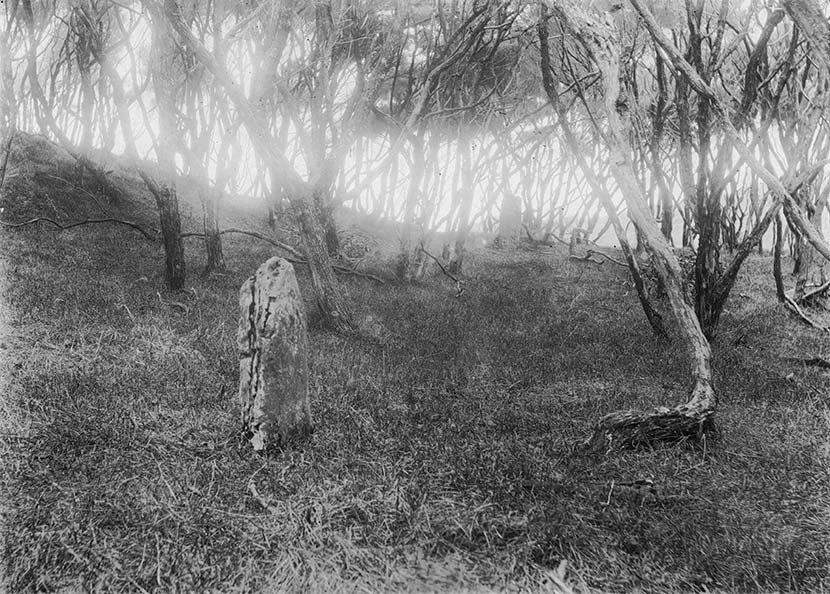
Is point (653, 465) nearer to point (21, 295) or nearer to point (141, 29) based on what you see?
point (21, 295)

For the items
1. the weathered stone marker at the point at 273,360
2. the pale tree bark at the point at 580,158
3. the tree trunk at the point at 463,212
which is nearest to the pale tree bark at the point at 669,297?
the pale tree bark at the point at 580,158

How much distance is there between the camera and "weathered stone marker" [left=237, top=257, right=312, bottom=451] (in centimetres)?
327

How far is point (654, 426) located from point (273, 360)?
271 centimetres

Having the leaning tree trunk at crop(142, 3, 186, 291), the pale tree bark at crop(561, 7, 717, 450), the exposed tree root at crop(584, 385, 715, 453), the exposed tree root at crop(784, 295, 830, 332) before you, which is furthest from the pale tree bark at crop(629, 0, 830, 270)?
the leaning tree trunk at crop(142, 3, 186, 291)

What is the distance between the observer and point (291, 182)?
6.48 meters

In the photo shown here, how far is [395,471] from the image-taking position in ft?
10.2

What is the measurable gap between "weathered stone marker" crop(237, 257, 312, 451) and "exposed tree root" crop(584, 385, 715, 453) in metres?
2.05

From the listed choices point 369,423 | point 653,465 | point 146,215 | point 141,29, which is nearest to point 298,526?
point 369,423

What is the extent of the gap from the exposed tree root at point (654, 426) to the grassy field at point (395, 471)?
12cm

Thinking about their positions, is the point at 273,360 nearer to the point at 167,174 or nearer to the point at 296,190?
the point at 296,190

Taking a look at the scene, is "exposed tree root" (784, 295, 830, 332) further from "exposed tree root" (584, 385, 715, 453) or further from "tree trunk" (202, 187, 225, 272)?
"tree trunk" (202, 187, 225, 272)

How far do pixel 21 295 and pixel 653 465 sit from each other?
22.9 feet

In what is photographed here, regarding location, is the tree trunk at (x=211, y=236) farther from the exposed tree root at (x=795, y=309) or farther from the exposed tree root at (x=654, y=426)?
the exposed tree root at (x=795, y=309)

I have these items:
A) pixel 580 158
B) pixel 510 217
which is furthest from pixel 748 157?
pixel 510 217
